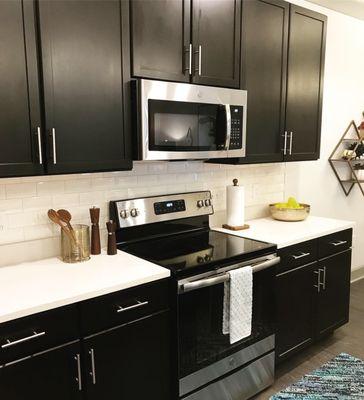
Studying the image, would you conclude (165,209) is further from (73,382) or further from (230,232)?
(73,382)

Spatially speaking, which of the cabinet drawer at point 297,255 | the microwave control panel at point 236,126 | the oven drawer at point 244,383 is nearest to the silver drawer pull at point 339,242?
the cabinet drawer at point 297,255

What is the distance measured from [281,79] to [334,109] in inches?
51.3

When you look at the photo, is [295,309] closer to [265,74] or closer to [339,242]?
[339,242]

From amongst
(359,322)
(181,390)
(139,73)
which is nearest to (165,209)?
(139,73)

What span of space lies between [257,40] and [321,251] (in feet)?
4.82

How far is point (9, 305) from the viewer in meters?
1.49

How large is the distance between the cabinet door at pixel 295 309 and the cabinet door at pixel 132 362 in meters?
0.89

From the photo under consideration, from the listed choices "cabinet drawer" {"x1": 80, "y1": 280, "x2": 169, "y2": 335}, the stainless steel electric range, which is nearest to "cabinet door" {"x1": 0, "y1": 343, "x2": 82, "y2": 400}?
"cabinet drawer" {"x1": 80, "y1": 280, "x2": 169, "y2": 335}

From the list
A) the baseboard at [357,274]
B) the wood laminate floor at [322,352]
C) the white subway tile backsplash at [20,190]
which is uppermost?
the white subway tile backsplash at [20,190]

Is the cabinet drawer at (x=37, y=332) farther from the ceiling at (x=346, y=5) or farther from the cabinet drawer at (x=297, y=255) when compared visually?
the ceiling at (x=346, y=5)

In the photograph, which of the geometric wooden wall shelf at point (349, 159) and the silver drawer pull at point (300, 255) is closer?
the silver drawer pull at point (300, 255)

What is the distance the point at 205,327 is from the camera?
203cm

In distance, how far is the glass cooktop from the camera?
2.02 metres

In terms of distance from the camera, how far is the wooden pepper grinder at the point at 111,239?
212 cm
